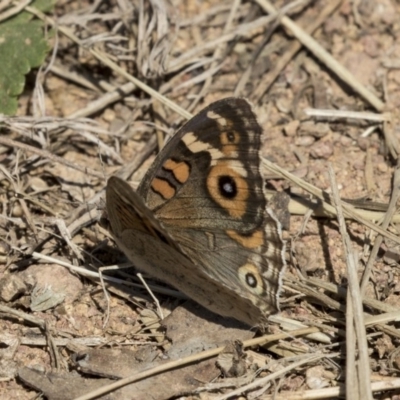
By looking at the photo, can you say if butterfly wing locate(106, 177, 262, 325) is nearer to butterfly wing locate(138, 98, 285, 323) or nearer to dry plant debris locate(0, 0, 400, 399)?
butterfly wing locate(138, 98, 285, 323)

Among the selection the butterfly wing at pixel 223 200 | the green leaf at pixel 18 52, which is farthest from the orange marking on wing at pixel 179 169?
the green leaf at pixel 18 52

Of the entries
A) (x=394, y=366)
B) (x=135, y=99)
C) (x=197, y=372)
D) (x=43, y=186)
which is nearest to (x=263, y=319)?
(x=197, y=372)

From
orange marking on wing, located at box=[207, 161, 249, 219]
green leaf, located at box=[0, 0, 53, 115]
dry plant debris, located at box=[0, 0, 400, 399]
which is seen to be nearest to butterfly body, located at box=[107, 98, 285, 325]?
orange marking on wing, located at box=[207, 161, 249, 219]

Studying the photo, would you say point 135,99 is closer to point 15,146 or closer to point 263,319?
point 15,146

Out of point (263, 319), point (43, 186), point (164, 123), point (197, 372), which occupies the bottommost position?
point (197, 372)

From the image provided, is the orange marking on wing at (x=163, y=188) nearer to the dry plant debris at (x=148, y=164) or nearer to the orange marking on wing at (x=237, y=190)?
the orange marking on wing at (x=237, y=190)
